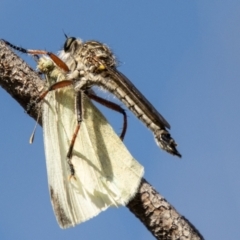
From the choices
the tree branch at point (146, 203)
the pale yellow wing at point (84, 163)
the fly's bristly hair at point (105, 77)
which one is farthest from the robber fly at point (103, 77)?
the tree branch at point (146, 203)

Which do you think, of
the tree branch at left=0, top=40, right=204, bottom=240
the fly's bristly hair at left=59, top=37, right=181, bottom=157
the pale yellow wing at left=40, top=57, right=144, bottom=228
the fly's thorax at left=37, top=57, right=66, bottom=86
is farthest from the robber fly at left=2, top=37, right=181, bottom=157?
the tree branch at left=0, top=40, right=204, bottom=240

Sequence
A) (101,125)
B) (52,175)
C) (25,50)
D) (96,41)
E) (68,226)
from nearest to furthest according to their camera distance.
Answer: (68,226) < (52,175) < (101,125) < (25,50) < (96,41)

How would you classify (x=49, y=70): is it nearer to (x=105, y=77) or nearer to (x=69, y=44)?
(x=105, y=77)

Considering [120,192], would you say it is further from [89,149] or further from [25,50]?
[25,50]

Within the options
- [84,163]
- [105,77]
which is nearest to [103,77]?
[105,77]

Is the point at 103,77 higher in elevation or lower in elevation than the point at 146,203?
higher

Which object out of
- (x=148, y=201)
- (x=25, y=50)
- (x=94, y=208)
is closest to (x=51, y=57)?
(x=25, y=50)
